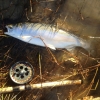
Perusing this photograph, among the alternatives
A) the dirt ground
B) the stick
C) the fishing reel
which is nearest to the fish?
the dirt ground

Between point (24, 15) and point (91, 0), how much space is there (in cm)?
128

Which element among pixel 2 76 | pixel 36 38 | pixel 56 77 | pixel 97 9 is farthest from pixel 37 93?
pixel 97 9

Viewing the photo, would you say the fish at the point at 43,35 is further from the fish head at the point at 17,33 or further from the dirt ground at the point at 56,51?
the dirt ground at the point at 56,51

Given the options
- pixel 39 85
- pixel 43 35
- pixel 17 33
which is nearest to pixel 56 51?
pixel 43 35

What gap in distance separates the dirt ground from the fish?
0.61 ft

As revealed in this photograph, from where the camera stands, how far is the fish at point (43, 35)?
399 centimetres

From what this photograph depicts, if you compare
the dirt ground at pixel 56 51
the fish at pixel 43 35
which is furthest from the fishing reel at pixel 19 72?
the fish at pixel 43 35

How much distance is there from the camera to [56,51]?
14.1 ft

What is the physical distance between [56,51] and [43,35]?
47 centimetres

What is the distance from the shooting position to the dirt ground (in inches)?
166

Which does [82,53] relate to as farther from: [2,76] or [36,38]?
[2,76]

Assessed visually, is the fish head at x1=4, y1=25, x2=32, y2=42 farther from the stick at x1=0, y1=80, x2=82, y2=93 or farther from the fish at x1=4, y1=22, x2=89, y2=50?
the stick at x1=0, y1=80, x2=82, y2=93

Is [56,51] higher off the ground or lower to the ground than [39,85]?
higher

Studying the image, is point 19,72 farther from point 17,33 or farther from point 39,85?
point 17,33
